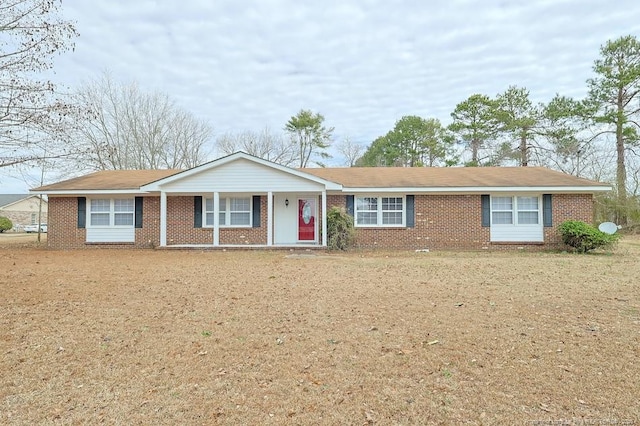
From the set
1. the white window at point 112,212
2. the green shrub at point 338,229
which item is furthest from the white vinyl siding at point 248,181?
the white window at point 112,212

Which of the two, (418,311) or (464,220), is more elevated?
(464,220)

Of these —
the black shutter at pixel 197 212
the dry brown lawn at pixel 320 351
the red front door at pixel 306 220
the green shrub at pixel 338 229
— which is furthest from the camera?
the red front door at pixel 306 220

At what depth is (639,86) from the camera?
22219mm

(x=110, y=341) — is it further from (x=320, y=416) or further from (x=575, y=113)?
(x=575, y=113)

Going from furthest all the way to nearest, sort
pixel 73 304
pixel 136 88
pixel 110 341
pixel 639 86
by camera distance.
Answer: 1. pixel 136 88
2. pixel 639 86
3. pixel 73 304
4. pixel 110 341

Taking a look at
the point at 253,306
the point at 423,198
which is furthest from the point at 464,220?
the point at 253,306

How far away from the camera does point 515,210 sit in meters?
14.2

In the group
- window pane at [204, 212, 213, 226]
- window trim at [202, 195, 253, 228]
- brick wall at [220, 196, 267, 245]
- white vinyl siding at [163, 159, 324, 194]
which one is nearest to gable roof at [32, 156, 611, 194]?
white vinyl siding at [163, 159, 324, 194]

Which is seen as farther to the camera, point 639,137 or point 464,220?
point 639,137

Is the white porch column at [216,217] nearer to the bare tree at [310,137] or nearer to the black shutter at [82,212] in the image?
the black shutter at [82,212]

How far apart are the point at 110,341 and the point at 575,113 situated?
27.8m

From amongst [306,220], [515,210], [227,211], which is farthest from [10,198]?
[515,210]

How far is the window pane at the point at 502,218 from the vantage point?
14320 mm

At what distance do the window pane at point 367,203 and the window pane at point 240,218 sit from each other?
169 inches
